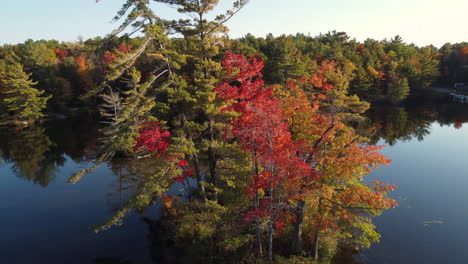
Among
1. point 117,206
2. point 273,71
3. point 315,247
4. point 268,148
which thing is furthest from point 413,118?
point 117,206

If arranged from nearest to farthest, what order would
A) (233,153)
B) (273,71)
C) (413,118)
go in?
(233,153)
(413,118)
(273,71)

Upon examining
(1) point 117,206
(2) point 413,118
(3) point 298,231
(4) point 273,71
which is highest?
(4) point 273,71

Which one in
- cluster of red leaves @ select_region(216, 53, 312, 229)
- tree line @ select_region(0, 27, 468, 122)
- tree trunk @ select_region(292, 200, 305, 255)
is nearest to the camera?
cluster of red leaves @ select_region(216, 53, 312, 229)

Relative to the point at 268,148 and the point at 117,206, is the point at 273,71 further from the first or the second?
the point at 268,148

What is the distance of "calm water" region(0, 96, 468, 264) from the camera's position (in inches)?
755

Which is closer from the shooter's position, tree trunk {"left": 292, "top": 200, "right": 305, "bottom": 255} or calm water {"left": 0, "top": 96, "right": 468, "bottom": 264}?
tree trunk {"left": 292, "top": 200, "right": 305, "bottom": 255}

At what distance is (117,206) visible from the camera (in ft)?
83.2

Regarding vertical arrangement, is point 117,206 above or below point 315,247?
below

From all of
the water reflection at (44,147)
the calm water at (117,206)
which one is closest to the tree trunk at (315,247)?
the calm water at (117,206)

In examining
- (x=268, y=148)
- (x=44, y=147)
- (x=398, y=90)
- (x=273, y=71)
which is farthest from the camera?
(x=398, y=90)

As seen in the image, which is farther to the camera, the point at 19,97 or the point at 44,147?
the point at 19,97

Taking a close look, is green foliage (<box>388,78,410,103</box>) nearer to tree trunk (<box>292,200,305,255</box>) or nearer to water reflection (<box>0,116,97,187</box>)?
tree trunk (<box>292,200,305,255</box>)

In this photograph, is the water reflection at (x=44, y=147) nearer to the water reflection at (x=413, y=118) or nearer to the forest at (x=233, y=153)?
the forest at (x=233, y=153)

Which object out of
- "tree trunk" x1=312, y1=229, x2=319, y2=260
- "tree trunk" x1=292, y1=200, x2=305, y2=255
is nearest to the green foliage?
"tree trunk" x1=312, y1=229, x2=319, y2=260
